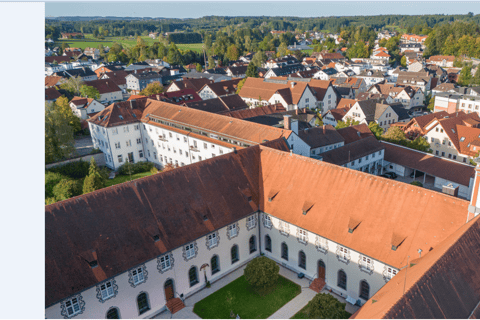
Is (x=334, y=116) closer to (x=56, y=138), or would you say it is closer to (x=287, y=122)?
(x=287, y=122)

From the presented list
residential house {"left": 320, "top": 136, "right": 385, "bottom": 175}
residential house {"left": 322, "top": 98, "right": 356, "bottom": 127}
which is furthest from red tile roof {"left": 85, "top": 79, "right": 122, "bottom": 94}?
residential house {"left": 320, "top": 136, "right": 385, "bottom": 175}

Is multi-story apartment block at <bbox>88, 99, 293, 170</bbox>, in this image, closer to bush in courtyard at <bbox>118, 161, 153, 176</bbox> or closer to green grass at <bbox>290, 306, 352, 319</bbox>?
bush in courtyard at <bbox>118, 161, 153, 176</bbox>

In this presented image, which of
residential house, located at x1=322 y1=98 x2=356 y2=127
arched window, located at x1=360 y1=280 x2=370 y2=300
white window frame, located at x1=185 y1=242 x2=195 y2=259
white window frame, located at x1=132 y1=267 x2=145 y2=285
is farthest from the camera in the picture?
residential house, located at x1=322 y1=98 x2=356 y2=127

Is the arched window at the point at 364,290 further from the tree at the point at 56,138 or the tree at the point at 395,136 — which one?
the tree at the point at 56,138

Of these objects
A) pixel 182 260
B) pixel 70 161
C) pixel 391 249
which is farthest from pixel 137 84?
pixel 391 249

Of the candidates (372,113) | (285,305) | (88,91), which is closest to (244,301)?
(285,305)

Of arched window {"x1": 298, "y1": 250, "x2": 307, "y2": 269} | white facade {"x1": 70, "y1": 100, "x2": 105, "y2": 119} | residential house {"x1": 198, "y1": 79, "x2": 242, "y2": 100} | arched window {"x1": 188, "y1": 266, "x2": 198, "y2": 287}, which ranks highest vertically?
residential house {"x1": 198, "y1": 79, "x2": 242, "y2": 100}
